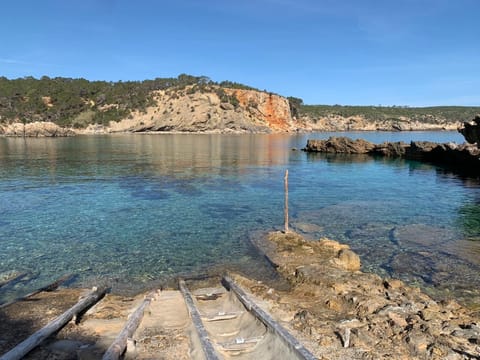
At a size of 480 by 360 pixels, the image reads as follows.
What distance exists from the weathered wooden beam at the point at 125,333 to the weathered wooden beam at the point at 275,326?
2.18m

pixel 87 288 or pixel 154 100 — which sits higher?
pixel 154 100

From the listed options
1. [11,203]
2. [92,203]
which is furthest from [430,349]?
[11,203]

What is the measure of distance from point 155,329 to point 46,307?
3.16 metres

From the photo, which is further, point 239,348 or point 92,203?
point 92,203

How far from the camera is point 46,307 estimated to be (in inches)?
343

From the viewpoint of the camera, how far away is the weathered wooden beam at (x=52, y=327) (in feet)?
19.6

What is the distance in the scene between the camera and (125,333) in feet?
22.1

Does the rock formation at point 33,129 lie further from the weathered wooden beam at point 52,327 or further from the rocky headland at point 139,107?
the weathered wooden beam at point 52,327

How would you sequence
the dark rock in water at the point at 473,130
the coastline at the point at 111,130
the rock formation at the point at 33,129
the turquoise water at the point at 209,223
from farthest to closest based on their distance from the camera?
the coastline at the point at 111,130 < the rock formation at the point at 33,129 < the dark rock in water at the point at 473,130 < the turquoise water at the point at 209,223

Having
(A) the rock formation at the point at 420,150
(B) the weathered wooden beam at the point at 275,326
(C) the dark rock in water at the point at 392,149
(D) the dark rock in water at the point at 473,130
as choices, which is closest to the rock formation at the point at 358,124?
(A) the rock formation at the point at 420,150

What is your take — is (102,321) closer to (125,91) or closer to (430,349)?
(430,349)

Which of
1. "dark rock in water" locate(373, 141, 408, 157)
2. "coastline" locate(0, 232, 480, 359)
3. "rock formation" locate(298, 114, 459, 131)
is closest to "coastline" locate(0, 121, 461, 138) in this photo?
"rock formation" locate(298, 114, 459, 131)

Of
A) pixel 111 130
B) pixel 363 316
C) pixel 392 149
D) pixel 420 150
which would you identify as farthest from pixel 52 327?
pixel 111 130

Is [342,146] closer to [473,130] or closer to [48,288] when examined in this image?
[473,130]
